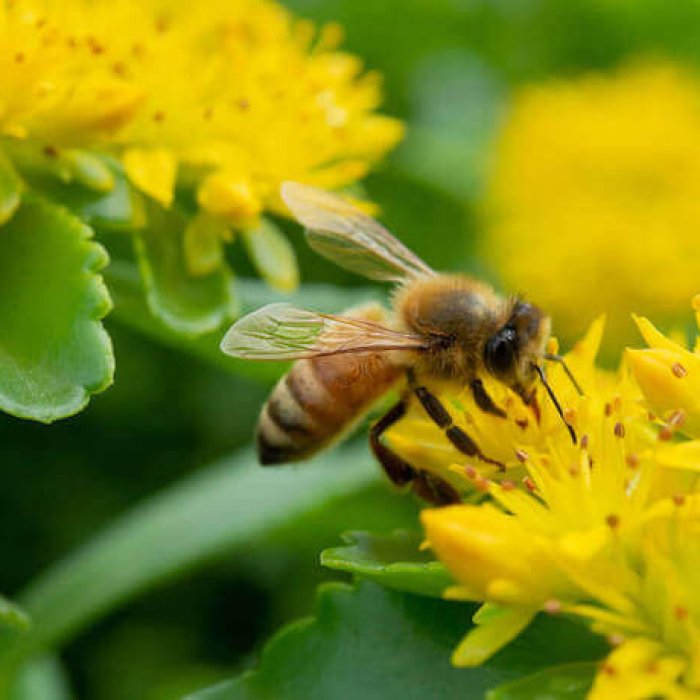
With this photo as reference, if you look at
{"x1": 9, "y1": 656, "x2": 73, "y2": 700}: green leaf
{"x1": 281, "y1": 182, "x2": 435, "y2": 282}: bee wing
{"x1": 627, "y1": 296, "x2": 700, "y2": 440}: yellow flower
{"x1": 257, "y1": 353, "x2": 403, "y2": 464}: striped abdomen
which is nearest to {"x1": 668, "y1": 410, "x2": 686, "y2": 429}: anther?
{"x1": 627, "y1": 296, "x2": 700, "y2": 440}: yellow flower

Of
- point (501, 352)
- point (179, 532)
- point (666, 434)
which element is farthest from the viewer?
point (179, 532)

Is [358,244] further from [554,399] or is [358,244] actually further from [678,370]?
[678,370]

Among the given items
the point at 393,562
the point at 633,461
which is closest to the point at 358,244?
the point at 393,562

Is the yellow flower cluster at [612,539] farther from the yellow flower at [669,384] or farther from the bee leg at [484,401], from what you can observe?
the bee leg at [484,401]

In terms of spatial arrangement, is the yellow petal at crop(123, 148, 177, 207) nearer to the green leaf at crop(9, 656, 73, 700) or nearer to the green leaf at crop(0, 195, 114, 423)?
the green leaf at crop(0, 195, 114, 423)

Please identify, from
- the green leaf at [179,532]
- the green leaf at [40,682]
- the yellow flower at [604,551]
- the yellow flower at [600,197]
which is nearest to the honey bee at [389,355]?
the yellow flower at [604,551]

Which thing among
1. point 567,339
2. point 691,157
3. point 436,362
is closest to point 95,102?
point 436,362
